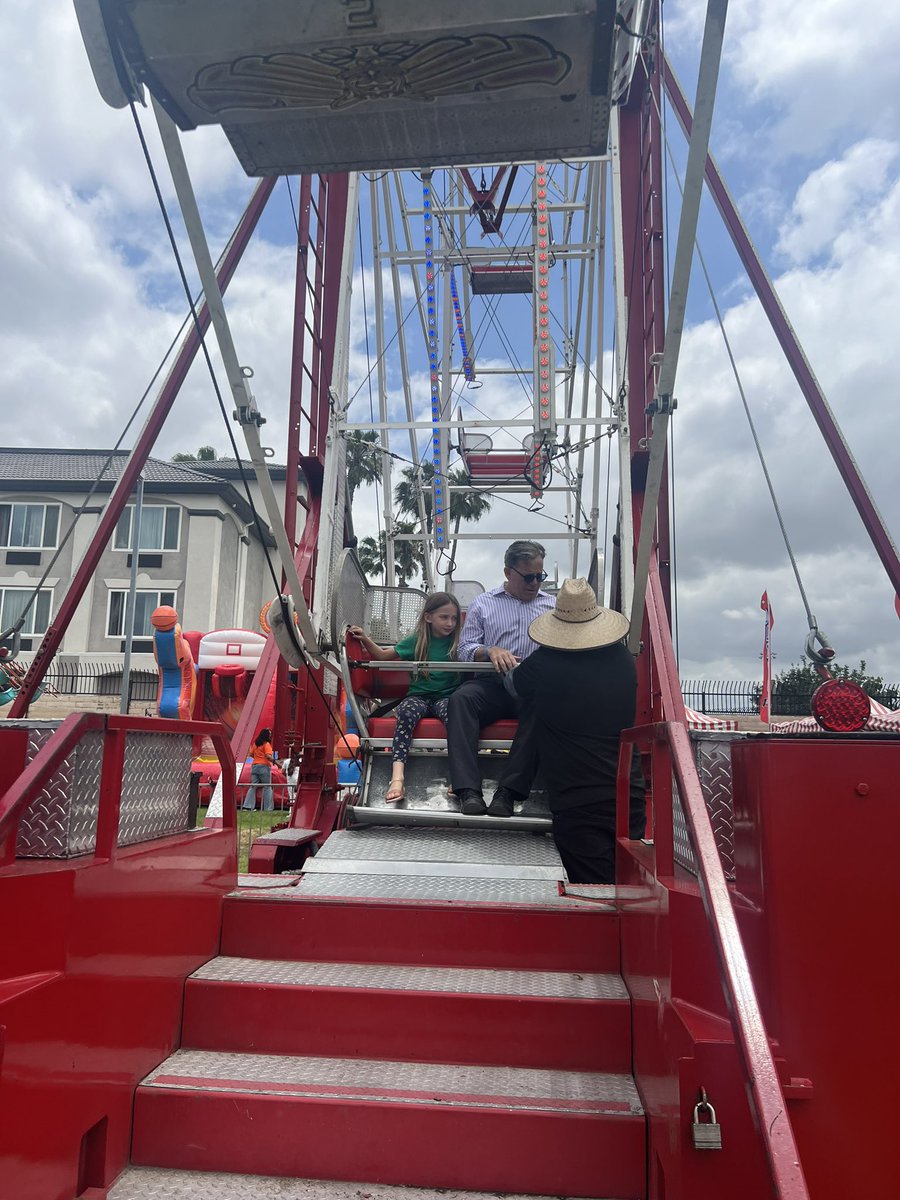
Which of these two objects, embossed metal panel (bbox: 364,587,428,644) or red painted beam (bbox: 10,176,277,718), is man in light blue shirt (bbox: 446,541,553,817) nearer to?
embossed metal panel (bbox: 364,587,428,644)

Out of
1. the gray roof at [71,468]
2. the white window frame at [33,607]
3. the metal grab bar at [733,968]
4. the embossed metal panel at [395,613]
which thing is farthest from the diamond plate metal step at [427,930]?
the white window frame at [33,607]

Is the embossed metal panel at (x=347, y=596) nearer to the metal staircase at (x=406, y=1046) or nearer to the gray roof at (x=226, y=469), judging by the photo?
the metal staircase at (x=406, y=1046)

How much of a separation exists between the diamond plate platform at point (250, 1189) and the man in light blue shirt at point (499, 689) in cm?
221

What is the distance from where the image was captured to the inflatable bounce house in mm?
15172

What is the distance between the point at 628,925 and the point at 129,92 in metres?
3.09

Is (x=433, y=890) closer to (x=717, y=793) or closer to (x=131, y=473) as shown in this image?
(x=717, y=793)

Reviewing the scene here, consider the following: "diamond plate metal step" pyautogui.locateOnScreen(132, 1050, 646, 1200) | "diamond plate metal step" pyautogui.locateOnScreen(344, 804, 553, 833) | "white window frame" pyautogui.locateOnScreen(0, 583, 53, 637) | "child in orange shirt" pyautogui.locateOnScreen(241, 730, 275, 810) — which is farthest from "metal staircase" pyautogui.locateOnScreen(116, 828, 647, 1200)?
"white window frame" pyautogui.locateOnScreen(0, 583, 53, 637)

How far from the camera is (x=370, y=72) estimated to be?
7.89 ft

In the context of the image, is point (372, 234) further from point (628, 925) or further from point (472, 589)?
point (628, 925)

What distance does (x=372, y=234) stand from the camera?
7180mm

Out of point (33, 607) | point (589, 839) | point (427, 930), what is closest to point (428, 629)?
point (589, 839)

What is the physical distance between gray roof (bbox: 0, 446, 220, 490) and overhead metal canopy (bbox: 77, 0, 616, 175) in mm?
32929

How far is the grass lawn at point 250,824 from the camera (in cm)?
757

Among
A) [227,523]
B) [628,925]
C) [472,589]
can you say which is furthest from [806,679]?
[628,925]
